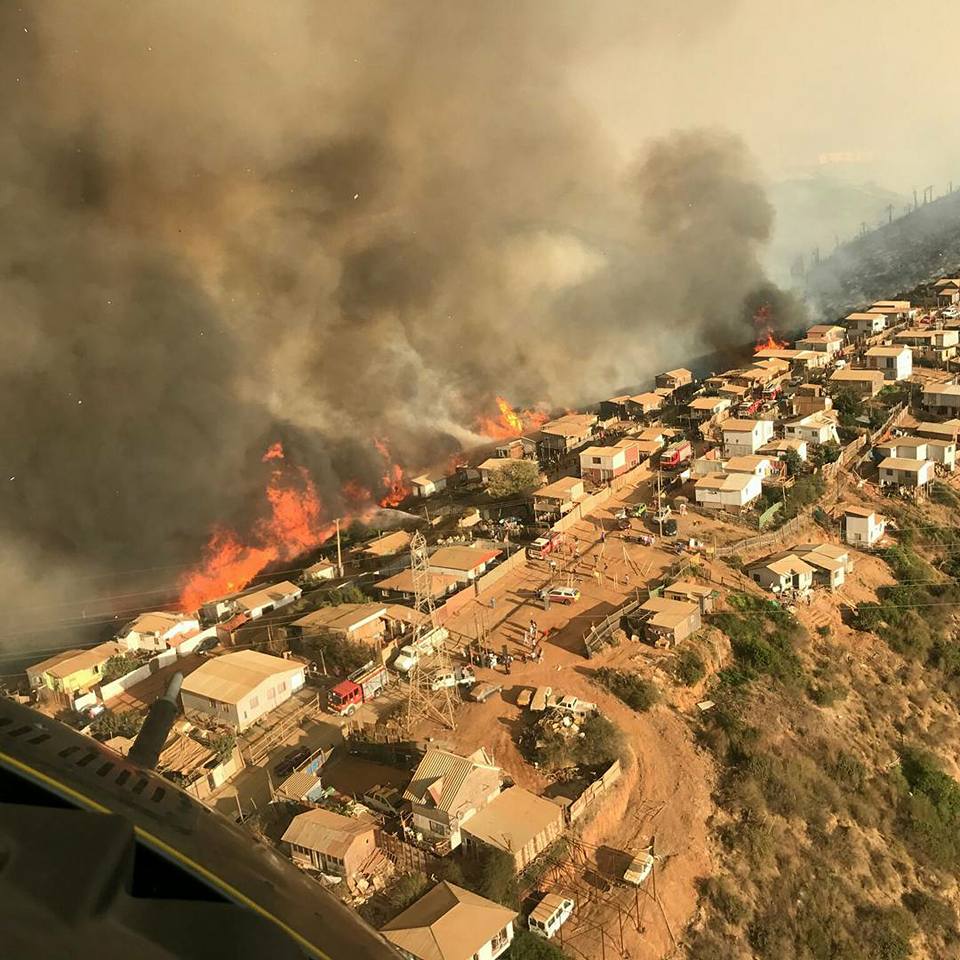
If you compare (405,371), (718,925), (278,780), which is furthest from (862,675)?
(405,371)

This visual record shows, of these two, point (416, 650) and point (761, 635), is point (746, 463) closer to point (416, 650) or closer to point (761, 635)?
point (761, 635)

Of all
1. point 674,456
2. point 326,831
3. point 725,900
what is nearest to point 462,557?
point 326,831

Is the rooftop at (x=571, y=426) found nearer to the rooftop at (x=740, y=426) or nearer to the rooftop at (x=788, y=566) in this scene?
the rooftop at (x=740, y=426)

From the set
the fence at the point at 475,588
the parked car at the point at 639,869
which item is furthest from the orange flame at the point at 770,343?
the parked car at the point at 639,869

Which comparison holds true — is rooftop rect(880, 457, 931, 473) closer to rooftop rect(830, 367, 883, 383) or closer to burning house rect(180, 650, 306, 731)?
→ rooftop rect(830, 367, 883, 383)

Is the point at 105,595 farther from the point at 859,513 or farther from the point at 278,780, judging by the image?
the point at 859,513

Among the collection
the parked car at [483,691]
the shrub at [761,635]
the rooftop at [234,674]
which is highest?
the rooftop at [234,674]

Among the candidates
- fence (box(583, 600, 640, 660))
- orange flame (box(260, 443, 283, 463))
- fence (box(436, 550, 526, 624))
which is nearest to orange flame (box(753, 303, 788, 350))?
orange flame (box(260, 443, 283, 463))
